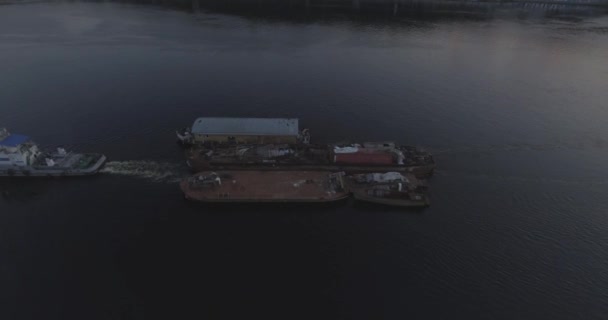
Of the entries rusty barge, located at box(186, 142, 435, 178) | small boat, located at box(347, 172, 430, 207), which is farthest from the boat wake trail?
small boat, located at box(347, 172, 430, 207)

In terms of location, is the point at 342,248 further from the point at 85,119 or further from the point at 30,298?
the point at 85,119

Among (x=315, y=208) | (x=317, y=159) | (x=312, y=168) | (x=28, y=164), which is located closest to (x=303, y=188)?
(x=315, y=208)

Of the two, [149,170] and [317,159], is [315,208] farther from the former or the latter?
[149,170]

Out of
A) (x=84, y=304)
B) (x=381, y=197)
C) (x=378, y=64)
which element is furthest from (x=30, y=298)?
(x=378, y=64)

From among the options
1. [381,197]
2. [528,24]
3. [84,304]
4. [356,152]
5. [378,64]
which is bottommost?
[84,304]

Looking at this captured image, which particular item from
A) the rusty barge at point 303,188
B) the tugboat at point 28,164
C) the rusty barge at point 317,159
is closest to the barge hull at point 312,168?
the rusty barge at point 317,159

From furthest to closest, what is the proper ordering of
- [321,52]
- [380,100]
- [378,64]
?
1. [321,52]
2. [378,64]
3. [380,100]

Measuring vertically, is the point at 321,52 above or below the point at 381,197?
above
